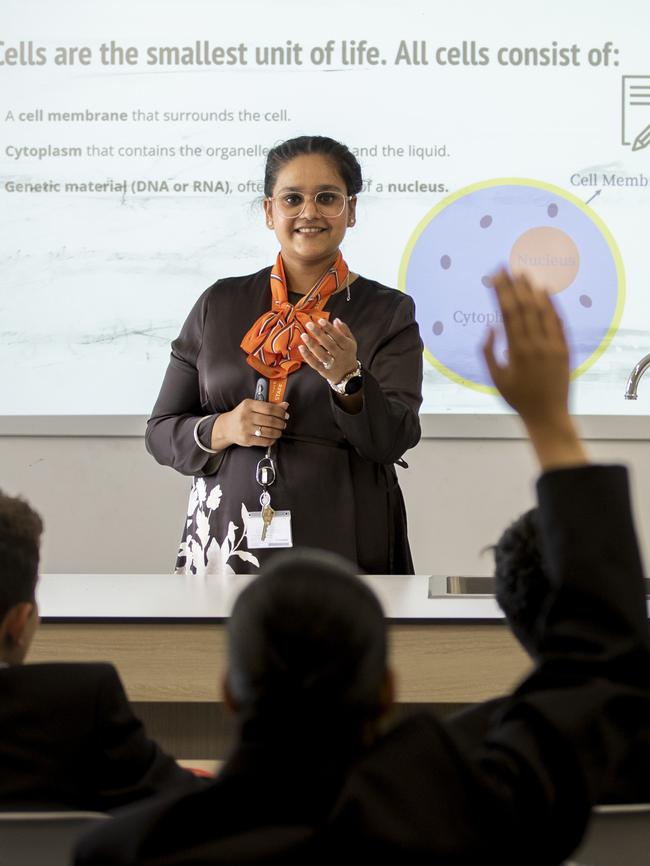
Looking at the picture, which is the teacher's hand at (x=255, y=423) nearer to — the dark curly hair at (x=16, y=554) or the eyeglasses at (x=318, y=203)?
the eyeglasses at (x=318, y=203)

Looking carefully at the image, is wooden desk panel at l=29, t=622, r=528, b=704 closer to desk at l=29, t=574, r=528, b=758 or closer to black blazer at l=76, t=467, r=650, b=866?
desk at l=29, t=574, r=528, b=758

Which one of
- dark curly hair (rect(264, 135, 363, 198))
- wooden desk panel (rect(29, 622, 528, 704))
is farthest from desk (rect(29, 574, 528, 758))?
dark curly hair (rect(264, 135, 363, 198))

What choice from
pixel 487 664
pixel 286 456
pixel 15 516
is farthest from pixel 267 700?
pixel 286 456

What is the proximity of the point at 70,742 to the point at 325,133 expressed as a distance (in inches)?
111

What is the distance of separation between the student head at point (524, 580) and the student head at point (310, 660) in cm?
38

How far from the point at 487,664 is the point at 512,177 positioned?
2.14 metres

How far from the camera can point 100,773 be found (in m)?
1.09

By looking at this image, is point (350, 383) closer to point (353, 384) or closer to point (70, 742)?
point (353, 384)

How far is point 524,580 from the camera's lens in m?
1.08

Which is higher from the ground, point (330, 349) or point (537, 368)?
point (330, 349)

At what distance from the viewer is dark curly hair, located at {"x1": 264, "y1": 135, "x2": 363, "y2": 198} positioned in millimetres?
2430

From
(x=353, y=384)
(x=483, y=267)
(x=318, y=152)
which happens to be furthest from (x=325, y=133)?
(x=353, y=384)

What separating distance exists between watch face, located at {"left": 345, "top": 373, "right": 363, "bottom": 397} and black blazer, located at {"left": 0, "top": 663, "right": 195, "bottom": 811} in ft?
3.73

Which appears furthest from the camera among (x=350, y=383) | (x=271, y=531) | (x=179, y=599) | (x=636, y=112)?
(x=636, y=112)
